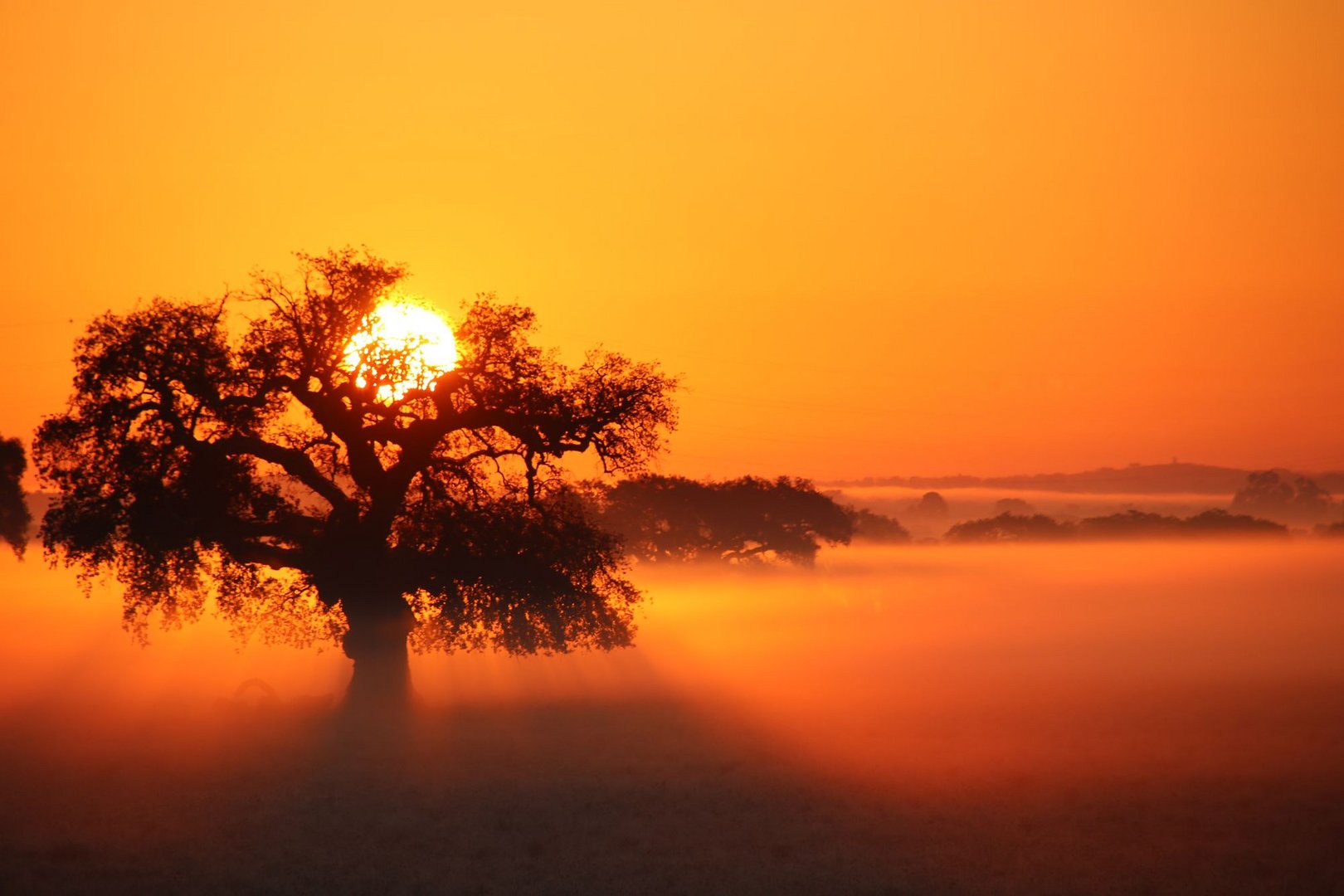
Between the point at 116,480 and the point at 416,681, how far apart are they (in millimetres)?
14621

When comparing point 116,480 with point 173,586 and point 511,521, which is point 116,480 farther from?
point 511,521

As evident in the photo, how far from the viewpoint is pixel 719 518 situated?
9644 centimetres

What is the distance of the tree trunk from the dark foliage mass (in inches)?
5878

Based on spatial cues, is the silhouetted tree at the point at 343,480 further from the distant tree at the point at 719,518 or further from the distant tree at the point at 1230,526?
the distant tree at the point at 1230,526

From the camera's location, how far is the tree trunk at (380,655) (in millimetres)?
39125

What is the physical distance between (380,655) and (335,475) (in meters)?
5.57

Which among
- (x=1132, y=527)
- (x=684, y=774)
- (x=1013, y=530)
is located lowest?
(x=684, y=774)

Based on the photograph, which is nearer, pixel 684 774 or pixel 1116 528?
pixel 684 774

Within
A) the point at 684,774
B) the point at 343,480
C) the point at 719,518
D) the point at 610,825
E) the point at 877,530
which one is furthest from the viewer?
the point at 877,530

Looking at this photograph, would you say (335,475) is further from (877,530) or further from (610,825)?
(877,530)

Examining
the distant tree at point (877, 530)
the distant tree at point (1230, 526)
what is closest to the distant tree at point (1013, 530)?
the distant tree at point (877, 530)

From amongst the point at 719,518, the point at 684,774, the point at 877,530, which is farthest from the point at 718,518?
the point at 877,530

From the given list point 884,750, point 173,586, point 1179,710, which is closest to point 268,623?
point 173,586

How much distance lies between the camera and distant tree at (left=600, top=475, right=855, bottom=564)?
9469cm
